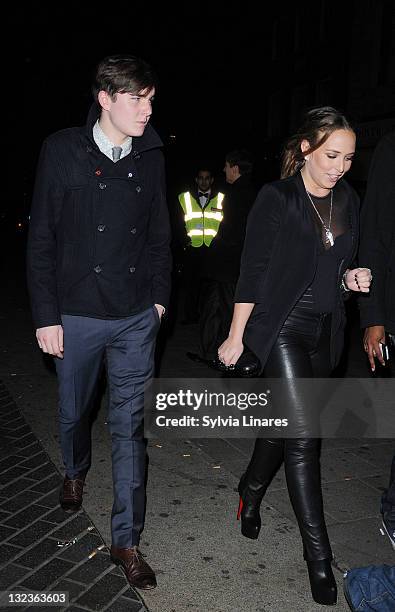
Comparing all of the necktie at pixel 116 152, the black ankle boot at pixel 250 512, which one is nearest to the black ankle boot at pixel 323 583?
the black ankle boot at pixel 250 512

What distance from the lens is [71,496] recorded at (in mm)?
3949

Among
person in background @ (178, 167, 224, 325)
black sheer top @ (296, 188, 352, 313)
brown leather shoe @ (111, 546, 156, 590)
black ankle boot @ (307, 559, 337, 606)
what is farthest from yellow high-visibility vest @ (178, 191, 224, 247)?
black ankle boot @ (307, 559, 337, 606)

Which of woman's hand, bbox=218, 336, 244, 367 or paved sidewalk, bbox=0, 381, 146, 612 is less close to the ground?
woman's hand, bbox=218, 336, 244, 367

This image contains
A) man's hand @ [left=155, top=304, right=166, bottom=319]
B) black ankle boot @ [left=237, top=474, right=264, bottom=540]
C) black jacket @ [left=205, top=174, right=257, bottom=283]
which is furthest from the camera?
Answer: black jacket @ [left=205, top=174, right=257, bottom=283]

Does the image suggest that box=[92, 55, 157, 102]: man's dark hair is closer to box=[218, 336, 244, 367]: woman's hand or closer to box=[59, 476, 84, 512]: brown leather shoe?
box=[218, 336, 244, 367]: woman's hand

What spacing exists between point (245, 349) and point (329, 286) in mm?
494

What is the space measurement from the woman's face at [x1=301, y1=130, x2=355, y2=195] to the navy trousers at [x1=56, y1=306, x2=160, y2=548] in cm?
104

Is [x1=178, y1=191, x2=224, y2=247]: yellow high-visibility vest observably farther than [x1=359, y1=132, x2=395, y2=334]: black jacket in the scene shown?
Yes

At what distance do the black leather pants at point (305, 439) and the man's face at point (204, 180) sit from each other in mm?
5839

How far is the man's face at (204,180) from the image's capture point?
9.02m

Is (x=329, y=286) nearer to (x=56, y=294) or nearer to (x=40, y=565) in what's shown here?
(x=56, y=294)

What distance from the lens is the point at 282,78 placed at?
2472 cm

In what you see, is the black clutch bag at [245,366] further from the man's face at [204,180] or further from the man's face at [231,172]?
the man's face at [204,180]

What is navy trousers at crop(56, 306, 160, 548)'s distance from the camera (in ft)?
11.0
